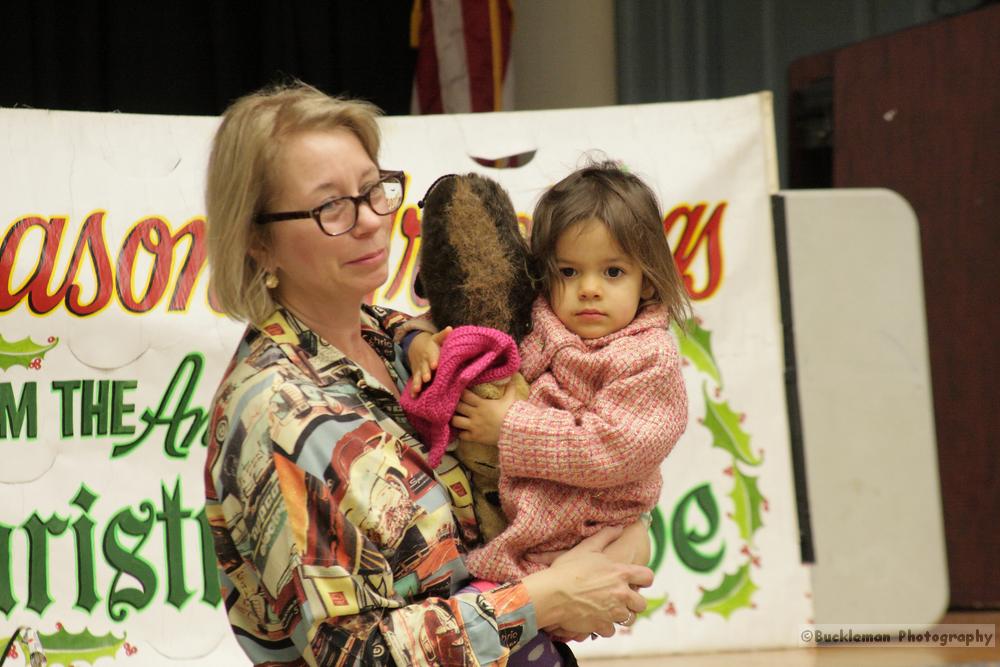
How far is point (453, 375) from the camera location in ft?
5.40

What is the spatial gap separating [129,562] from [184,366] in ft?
1.67

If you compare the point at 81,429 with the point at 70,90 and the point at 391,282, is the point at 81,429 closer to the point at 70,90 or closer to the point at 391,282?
the point at 391,282

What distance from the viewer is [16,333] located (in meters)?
2.87

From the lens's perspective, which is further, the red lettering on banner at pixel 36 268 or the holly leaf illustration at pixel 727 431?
the holly leaf illustration at pixel 727 431

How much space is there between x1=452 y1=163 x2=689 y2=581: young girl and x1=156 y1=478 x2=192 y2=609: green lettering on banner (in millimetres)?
1490

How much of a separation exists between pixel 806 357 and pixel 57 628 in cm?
216

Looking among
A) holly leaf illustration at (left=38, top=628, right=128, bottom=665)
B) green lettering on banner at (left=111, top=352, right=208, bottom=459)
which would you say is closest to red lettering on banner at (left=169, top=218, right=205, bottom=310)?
green lettering on banner at (left=111, top=352, right=208, bottom=459)

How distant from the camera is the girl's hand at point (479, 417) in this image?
166cm

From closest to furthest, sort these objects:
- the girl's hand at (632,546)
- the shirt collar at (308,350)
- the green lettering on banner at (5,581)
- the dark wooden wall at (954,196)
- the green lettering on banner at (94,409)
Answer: the shirt collar at (308,350) → the girl's hand at (632,546) → the green lettering on banner at (5,581) → the green lettering on banner at (94,409) → the dark wooden wall at (954,196)

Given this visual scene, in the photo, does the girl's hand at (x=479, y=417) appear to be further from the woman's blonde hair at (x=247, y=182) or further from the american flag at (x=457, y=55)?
the american flag at (x=457, y=55)

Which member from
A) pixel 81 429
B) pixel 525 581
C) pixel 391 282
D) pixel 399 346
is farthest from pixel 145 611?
pixel 525 581

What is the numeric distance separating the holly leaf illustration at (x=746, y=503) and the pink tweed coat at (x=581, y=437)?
5.02 ft

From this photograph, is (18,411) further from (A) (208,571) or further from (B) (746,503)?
(B) (746,503)

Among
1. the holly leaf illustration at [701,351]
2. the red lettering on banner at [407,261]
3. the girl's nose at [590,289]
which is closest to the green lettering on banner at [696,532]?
the holly leaf illustration at [701,351]
